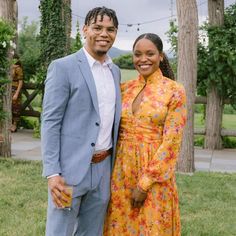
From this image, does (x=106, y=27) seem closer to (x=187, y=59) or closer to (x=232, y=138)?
(x=187, y=59)

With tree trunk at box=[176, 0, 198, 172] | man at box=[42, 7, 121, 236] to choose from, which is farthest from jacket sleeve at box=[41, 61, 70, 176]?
tree trunk at box=[176, 0, 198, 172]

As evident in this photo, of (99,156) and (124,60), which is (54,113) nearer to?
(99,156)

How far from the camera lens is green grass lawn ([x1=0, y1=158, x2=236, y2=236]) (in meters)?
4.92

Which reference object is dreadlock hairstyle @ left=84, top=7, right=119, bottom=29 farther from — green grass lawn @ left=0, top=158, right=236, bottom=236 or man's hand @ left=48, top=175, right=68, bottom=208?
green grass lawn @ left=0, top=158, right=236, bottom=236

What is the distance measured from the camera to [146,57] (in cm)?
310

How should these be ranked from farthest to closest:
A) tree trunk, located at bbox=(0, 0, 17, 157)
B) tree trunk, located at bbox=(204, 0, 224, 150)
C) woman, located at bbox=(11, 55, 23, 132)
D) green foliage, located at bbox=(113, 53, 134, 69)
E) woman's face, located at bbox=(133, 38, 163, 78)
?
green foliage, located at bbox=(113, 53, 134, 69), woman, located at bbox=(11, 55, 23, 132), tree trunk, located at bbox=(204, 0, 224, 150), tree trunk, located at bbox=(0, 0, 17, 157), woman's face, located at bbox=(133, 38, 163, 78)

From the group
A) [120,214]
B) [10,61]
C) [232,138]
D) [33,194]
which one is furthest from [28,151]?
[120,214]

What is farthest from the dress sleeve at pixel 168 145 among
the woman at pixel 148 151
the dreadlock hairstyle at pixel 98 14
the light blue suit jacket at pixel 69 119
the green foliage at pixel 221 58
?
the green foliage at pixel 221 58

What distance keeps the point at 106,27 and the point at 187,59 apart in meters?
4.54

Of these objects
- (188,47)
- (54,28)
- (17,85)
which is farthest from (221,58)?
(17,85)

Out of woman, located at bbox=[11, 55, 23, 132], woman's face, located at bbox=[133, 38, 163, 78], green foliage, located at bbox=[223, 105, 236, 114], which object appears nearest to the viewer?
woman's face, located at bbox=[133, 38, 163, 78]

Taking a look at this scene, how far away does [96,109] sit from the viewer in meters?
2.91

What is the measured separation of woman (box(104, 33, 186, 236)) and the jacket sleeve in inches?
17.3

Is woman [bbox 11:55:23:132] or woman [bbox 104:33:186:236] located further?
woman [bbox 11:55:23:132]
